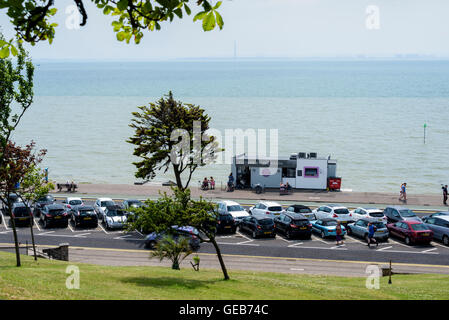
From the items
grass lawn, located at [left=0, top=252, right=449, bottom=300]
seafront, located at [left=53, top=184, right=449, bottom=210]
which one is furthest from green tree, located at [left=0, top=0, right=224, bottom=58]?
seafront, located at [left=53, top=184, right=449, bottom=210]

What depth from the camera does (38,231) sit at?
112 ft

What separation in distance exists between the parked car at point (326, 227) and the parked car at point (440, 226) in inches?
210

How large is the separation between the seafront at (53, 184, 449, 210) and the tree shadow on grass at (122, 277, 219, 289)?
24088 millimetres

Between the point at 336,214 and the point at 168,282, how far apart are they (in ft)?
66.6

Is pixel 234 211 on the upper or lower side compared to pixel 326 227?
upper

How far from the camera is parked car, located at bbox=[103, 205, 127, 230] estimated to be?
112 feet

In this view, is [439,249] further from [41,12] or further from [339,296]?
[41,12]

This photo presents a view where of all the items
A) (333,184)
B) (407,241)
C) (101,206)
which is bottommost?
(407,241)

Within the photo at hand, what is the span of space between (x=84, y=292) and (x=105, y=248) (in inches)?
681

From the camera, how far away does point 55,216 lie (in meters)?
34.9

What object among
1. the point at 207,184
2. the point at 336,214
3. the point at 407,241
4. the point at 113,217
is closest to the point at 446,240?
the point at 407,241

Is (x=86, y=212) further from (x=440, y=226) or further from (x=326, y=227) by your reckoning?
(x=440, y=226)

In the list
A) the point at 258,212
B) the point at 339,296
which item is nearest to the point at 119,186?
the point at 258,212

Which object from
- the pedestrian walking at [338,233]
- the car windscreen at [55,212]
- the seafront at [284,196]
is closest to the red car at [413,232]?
the pedestrian walking at [338,233]
